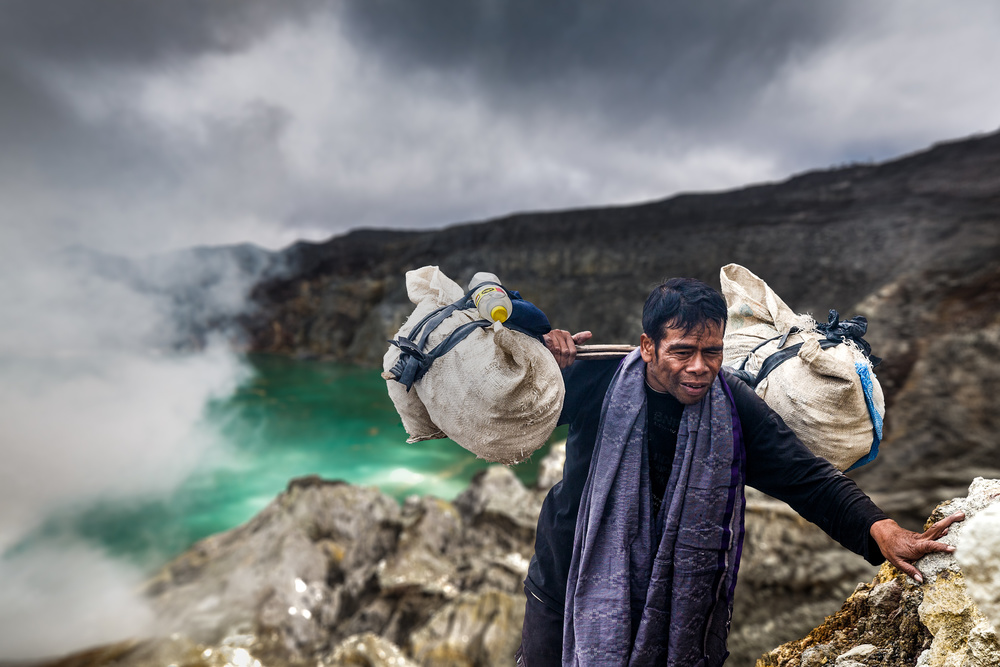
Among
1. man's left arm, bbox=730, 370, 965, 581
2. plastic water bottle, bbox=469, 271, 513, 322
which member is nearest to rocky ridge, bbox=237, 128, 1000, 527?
man's left arm, bbox=730, 370, 965, 581

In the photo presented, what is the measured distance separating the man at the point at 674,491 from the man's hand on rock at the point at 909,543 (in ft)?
0.23

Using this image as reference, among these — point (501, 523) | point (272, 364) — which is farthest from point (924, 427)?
point (272, 364)

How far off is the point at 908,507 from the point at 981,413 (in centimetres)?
225

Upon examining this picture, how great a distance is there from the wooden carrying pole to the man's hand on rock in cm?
70

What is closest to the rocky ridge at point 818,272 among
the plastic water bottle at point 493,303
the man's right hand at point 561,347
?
the man's right hand at point 561,347

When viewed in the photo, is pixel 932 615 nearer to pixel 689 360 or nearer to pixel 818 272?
pixel 689 360

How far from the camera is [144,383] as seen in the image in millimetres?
12000

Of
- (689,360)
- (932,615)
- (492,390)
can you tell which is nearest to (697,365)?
(689,360)

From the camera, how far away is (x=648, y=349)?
1.22 meters

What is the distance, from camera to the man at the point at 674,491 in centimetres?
114

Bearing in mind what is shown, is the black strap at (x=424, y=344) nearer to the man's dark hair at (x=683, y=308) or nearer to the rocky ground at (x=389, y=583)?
the man's dark hair at (x=683, y=308)

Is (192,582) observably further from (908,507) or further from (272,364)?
(272,364)

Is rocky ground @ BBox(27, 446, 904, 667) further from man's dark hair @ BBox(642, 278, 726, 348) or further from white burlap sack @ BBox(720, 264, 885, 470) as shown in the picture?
man's dark hair @ BBox(642, 278, 726, 348)

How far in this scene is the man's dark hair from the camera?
111 cm
